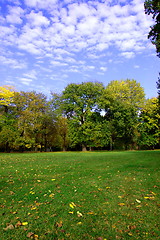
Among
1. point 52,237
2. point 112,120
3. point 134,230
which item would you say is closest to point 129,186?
point 134,230

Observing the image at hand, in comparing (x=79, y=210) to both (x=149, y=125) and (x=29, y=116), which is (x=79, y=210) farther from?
(x=149, y=125)

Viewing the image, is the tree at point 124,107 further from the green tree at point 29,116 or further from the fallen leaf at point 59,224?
the fallen leaf at point 59,224

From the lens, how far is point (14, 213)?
13.2 feet

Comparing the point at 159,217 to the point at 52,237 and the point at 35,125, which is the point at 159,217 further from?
the point at 35,125

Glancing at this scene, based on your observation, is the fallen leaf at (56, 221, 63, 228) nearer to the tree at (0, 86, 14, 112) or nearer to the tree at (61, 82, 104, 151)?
the tree at (61, 82, 104, 151)

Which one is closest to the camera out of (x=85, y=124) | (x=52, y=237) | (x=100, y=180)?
(x=52, y=237)

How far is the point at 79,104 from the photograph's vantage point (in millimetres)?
31672

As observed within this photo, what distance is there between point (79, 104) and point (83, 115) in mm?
2430

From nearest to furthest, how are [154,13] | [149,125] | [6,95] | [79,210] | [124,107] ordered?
[79,210] < [154,13] < [6,95] < [124,107] < [149,125]

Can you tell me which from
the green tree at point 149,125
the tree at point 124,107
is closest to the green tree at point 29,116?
the tree at point 124,107

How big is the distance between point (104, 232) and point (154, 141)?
3786 centimetres

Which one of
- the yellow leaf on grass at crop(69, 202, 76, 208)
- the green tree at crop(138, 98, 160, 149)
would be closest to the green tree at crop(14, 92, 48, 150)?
the green tree at crop(138, 98, 160, 149)

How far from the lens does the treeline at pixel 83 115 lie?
1227 inches

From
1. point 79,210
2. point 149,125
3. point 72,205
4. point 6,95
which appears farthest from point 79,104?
point 79,210
